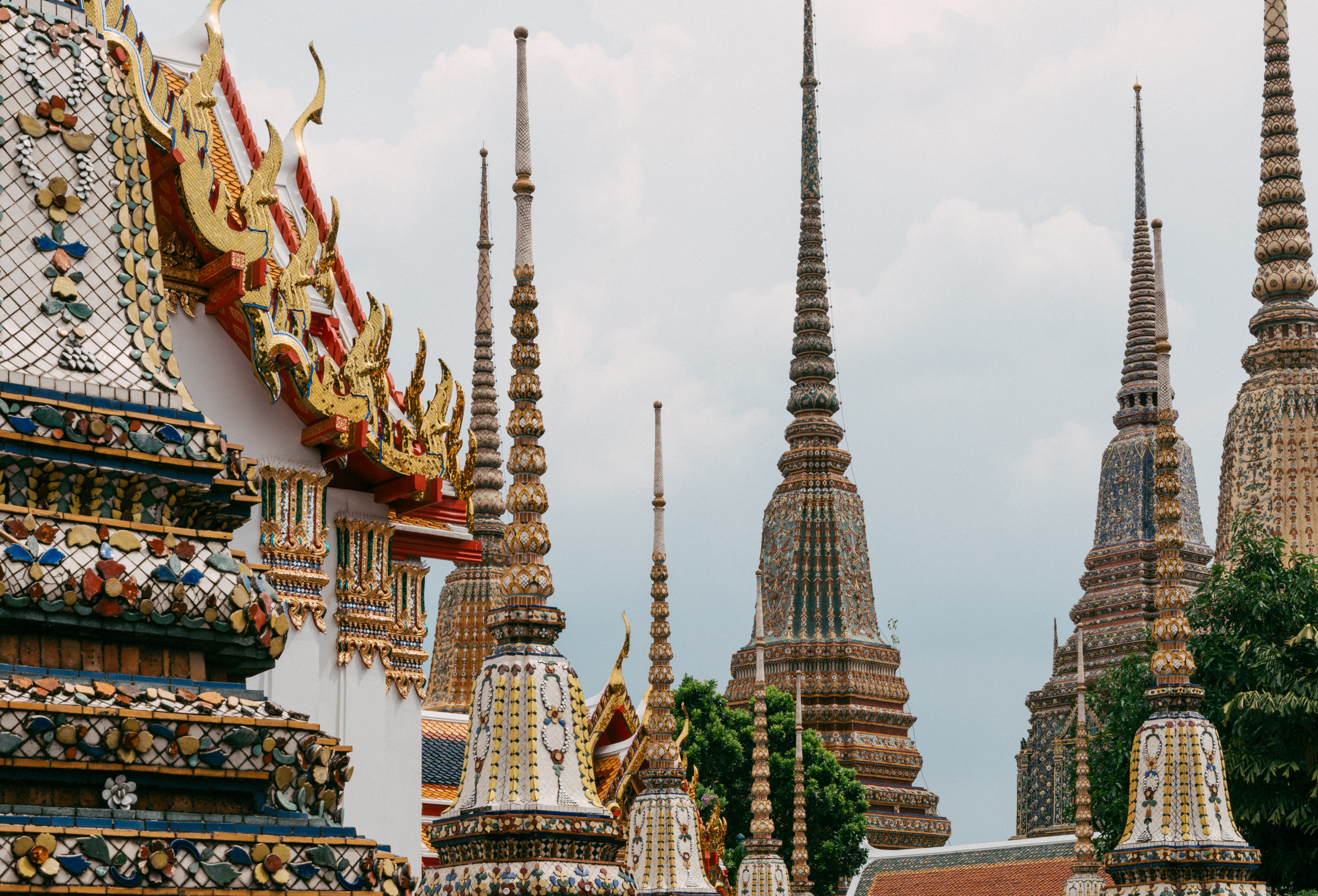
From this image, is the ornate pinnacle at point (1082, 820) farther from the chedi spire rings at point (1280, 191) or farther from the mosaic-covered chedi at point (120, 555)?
the mosaic-covered chedi at point (120, 555)

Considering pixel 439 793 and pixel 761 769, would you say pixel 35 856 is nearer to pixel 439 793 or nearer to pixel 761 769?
pixel 439 793

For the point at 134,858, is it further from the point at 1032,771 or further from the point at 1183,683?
the point at 1032,771

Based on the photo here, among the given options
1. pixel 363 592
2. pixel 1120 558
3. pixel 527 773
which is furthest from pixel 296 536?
pixel 1120 558

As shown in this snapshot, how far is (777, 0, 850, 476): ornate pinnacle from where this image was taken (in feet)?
186

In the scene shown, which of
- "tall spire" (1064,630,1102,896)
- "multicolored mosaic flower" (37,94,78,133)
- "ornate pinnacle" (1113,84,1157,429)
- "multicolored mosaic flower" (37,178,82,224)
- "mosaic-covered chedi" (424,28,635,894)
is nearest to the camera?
"multicolored mosaic flower" (37,178,82,224)

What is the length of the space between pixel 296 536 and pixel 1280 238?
2864 centimetres

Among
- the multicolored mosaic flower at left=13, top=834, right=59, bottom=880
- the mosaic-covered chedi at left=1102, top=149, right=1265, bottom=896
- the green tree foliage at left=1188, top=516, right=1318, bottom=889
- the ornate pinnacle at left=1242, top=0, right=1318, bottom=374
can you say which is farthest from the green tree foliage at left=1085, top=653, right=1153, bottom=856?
the multicolored mosaic flower at left=13, top=834, right=59, bottom=880

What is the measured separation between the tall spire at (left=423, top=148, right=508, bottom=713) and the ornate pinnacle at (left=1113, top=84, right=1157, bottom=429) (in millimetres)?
22156

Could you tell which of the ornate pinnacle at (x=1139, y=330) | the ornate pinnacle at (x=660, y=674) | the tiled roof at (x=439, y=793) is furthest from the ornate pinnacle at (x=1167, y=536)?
the ornate pinnacle at (x=1139, y=330)

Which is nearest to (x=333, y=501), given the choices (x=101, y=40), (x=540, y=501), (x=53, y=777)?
(x=540, y=501)

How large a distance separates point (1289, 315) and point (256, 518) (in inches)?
1094

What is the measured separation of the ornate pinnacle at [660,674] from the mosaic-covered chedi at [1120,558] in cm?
3642

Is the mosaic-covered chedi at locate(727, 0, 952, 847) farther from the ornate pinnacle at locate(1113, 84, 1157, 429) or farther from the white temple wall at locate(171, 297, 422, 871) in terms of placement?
the white temple wall at locate(171, 297, 422, 871)

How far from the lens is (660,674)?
16125 millimetres
